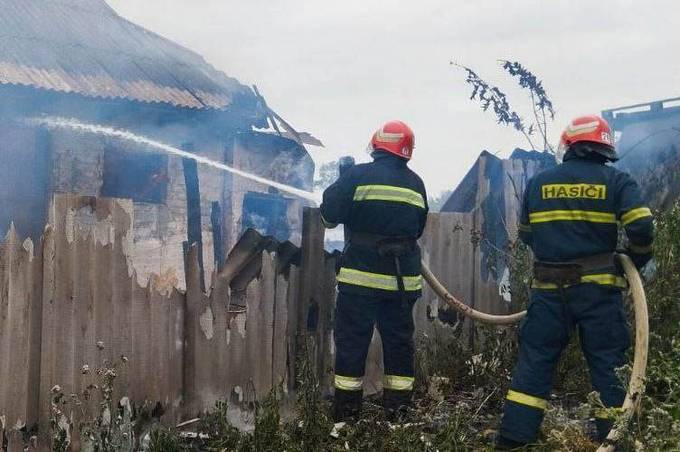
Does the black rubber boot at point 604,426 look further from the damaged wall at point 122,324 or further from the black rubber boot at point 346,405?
the damaged wall at point 122,324

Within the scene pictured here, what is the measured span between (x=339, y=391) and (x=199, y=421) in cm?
93

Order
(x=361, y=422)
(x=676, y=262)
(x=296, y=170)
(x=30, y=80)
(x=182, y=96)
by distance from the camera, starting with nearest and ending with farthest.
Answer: (x=361, y=422)
(x=676, y=262)
(x=30, y=80)
(x=182, y=96)
(x=296, y=170)

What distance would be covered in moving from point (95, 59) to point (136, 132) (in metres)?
1.07

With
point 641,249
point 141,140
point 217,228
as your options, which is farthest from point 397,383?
point 217,228

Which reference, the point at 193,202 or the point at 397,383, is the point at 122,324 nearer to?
the point at 397,383

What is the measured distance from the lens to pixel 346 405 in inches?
177

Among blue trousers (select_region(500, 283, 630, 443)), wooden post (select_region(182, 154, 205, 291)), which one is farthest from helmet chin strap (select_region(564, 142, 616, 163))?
wooden post (select_region(182, 154, 205, 291))

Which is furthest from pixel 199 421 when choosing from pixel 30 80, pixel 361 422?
pixel 30 80

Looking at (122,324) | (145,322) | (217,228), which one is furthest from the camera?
(217,228)

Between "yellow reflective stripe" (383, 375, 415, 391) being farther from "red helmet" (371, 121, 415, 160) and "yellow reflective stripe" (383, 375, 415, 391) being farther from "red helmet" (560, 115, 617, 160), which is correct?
"red helmet" (560, 115, 617, 160)

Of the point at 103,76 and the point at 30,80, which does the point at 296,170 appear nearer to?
the point at 103,76

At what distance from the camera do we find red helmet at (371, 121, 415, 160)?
4816 millimetres

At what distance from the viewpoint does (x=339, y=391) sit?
178 inches

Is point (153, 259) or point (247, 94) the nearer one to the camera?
point (153, 259)
